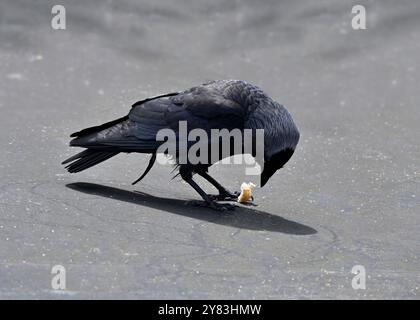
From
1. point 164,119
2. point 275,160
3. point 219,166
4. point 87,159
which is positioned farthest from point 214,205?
point 219,166

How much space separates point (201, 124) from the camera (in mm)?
7250

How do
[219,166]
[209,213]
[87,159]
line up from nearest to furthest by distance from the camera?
1. [209,213]
2. [87,159]
3. [219,166]

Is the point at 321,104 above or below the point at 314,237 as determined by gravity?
above

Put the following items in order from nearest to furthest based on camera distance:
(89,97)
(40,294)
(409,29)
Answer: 1. (40,294)
2. (89,97)
3. (409,29)

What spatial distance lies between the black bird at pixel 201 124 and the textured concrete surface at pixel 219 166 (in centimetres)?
→ 29

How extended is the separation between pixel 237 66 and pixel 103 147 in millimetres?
4783

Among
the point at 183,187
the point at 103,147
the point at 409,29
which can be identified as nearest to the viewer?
the point at 103,147

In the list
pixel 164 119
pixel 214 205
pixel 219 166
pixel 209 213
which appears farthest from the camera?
pixel 219 166

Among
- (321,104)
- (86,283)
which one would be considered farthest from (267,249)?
(321,104)

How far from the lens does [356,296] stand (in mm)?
5328

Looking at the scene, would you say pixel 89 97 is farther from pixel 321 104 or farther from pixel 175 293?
pixel 175 293

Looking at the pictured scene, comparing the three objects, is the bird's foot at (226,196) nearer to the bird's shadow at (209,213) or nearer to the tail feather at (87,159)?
the bird's shadow at (209,213)

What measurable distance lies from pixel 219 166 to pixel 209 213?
170 cm

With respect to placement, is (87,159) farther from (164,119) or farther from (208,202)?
(208,202)
